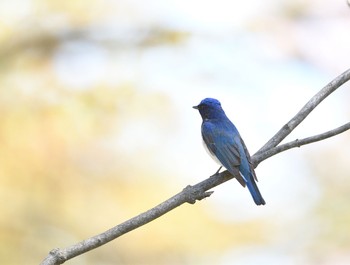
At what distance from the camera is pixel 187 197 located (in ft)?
8.20

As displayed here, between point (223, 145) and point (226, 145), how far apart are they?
1cm

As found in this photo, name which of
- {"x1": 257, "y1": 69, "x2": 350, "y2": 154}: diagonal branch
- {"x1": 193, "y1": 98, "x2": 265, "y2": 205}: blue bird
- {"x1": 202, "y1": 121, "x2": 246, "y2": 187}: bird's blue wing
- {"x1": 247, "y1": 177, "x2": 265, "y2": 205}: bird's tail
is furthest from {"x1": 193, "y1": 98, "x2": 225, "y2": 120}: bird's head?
{"x1": 257, "y1": 69, "x2": 350, "y2": 154}: diagonal branch

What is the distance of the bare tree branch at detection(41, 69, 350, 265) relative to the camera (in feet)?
7.66

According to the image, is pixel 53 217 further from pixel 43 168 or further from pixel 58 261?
pixel 58 261

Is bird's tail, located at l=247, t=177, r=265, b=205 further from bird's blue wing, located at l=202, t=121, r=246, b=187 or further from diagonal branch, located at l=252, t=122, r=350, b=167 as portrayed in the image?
diagonal branch, located at l=252, t=122, r=350, b=167

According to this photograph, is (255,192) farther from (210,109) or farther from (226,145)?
(210,109)

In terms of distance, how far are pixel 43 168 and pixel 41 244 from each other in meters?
0.70

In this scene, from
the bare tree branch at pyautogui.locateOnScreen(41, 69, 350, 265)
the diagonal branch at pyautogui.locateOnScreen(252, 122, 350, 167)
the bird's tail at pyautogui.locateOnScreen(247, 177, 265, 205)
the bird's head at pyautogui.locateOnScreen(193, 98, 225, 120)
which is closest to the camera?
the bare tree branch at pyautogui.locateOnScreen(41, 69, 350, 265)

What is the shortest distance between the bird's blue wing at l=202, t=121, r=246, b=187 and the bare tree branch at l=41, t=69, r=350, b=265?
1.18 feet

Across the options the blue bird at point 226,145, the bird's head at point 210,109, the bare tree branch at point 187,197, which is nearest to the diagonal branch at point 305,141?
the bare tree branch at point 187,197

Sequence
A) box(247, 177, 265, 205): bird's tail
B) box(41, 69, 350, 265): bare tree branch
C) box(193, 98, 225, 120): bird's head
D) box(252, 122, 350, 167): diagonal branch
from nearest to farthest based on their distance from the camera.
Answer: box(41, 69, 350, 265): bare tree branch < box(252, 122, 350, 167): diagonal branch < box(247, 177, 265, 205): bird's tail < box(193, 98, 225, 120): bird's head

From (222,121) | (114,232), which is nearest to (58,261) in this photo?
(114,232)

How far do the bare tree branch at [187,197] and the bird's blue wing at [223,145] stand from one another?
360mm

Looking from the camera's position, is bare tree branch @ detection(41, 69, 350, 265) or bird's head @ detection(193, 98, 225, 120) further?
bird's head @ detection(193, 98, 225, 120)
